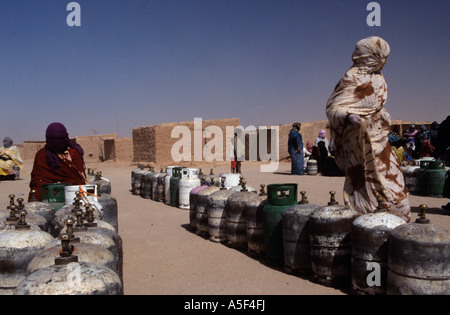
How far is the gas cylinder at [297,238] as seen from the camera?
4293 mm

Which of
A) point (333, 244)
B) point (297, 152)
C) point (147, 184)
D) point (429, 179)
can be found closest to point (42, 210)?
point (333, 244)

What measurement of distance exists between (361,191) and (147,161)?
57.3 ft

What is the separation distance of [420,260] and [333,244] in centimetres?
100

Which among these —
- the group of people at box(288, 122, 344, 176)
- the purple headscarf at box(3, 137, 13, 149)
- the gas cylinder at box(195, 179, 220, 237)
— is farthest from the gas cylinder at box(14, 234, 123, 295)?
the purple headscarf at box(3, 137, 13, 149)

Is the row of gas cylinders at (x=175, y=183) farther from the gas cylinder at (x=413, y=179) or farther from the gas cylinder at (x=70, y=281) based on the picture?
the gas cylinder at (x=70, y=281)

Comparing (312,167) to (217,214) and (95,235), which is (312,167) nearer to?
(217,214)

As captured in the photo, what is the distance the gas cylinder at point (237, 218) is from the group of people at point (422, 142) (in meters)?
4.12

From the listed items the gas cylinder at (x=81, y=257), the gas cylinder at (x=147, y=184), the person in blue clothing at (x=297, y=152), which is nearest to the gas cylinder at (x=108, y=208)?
the gas cylinder at (x=81, y=257)

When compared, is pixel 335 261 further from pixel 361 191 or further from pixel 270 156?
pixel 270 156

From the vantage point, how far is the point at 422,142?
15250 mm

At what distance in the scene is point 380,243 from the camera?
349 cm

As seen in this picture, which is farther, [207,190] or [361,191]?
[207,190]

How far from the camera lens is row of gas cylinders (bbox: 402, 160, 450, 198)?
9531mm

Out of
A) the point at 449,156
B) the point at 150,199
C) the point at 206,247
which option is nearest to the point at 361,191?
the point at 206,247
